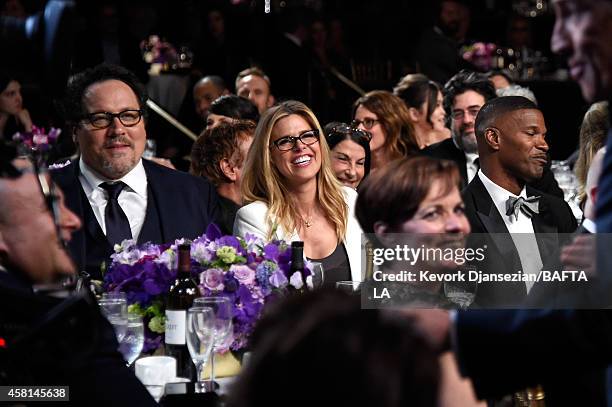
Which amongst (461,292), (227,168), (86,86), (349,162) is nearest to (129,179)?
(86,86)

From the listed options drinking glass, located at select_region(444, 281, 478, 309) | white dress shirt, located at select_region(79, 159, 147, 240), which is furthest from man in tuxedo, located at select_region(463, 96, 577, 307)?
white dress shirt, located at select_region(79, 159, 147, 240)

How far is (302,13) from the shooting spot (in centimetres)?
1000

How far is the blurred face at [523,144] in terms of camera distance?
430cm

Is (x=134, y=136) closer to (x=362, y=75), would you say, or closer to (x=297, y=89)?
(x=297, y=89)

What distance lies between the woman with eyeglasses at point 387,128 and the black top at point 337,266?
1897mm

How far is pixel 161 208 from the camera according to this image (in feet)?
13.0

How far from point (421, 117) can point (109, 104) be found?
331 cm

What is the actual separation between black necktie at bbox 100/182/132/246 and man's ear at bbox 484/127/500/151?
156 centimetres

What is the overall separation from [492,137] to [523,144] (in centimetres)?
13

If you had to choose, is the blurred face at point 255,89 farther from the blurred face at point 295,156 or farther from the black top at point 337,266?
the black top at point 337,266

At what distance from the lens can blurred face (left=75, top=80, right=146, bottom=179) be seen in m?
4.01

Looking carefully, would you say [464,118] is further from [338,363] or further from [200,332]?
[338,363]

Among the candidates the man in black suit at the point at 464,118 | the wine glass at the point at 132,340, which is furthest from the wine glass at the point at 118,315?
the man in black suit at the point at 464,118

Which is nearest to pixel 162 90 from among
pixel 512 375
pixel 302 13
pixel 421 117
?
pixel 302 13
